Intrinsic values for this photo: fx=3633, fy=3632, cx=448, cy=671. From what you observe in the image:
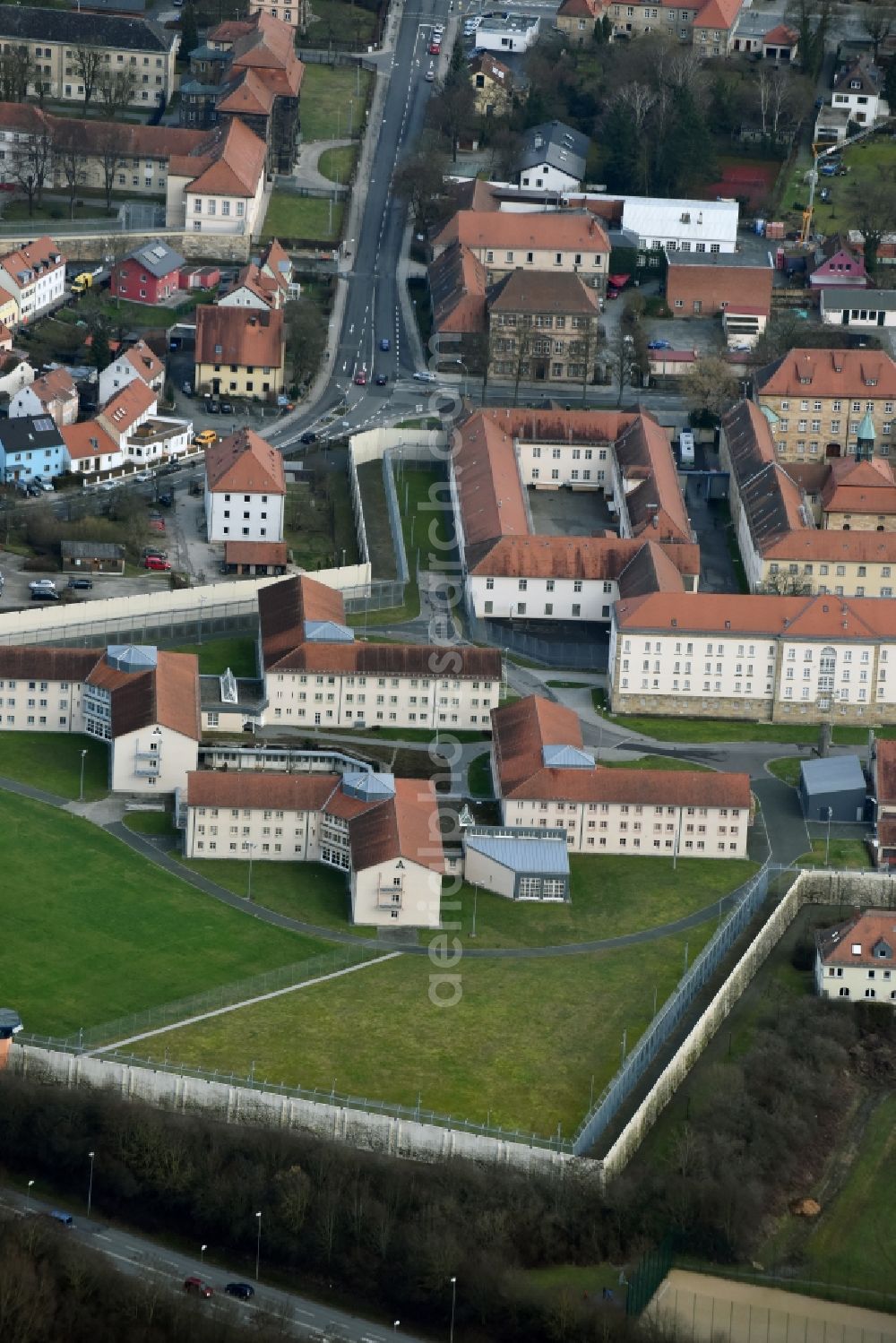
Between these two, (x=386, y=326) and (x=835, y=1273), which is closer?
(x=835, y=1273)

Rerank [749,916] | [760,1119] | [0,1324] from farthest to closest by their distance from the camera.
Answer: [749,916], [760,1119], [0,1324]

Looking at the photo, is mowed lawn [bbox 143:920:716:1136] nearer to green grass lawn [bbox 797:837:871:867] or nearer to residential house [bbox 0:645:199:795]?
green grass lawn [bbox 797:837:871:867]

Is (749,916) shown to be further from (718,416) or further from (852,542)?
(718,416)

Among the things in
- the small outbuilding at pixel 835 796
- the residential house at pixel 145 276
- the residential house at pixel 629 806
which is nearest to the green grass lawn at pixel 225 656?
the residential house at pixel 629 806

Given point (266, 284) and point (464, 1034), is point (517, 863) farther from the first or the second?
point (266, 284)

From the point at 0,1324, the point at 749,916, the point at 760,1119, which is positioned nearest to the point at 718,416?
the point at 749,916

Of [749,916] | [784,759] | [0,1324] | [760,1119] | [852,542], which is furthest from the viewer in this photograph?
[852,542]
